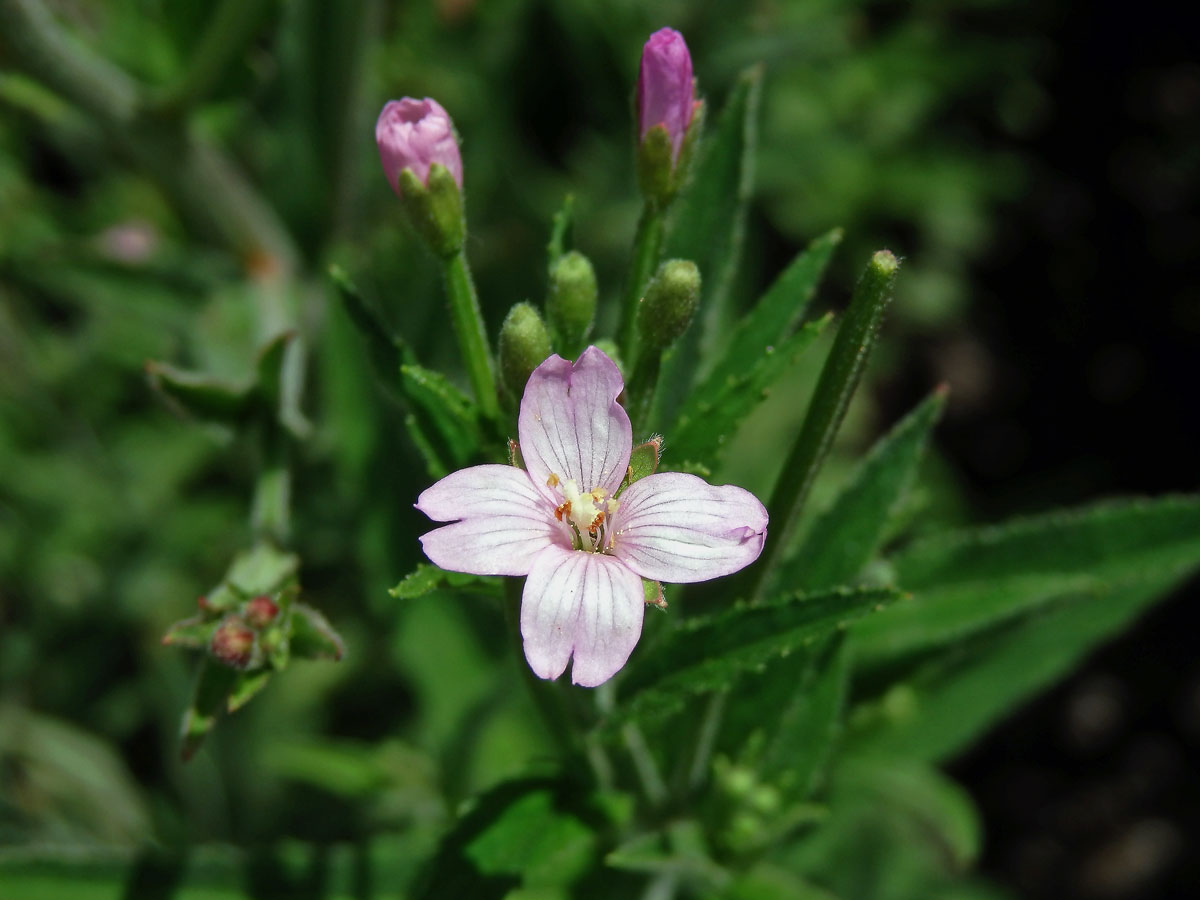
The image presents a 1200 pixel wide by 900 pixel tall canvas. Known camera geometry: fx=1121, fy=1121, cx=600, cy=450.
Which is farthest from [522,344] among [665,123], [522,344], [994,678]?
[994,678]

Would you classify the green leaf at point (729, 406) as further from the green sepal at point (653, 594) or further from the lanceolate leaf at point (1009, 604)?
the lanceolate leaf at point (1009, 604)

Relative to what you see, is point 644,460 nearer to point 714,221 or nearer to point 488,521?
point 488,521

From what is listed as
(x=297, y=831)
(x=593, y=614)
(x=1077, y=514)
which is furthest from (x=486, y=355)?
(x=297, y=831)

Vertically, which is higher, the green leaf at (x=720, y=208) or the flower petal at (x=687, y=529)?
the green leaf at (x=720, y=208)

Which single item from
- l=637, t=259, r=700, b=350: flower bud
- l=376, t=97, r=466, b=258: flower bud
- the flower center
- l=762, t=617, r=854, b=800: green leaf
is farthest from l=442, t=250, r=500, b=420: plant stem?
l=762, t=617, r=854, b=800: green leaf

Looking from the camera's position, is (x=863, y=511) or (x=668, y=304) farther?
(x=863, y=511)

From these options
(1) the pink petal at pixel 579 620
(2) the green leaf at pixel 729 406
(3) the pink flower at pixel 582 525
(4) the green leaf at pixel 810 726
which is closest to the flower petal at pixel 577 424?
(3) the pink flower at pixel 582 525

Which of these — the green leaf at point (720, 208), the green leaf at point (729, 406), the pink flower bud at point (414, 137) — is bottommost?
the green leaf at point (729, 406)

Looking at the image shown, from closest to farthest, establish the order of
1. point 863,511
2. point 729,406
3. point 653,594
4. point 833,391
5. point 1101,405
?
1. point 833,391
2. point 653,594
3. point 729,406
4. point 863,511
5. point 1101,405
